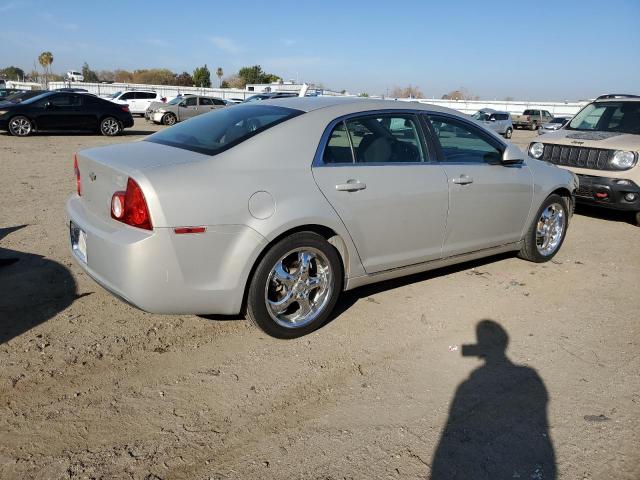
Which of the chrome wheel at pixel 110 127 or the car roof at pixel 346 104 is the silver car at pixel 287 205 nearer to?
the car roof at pixel 346 104

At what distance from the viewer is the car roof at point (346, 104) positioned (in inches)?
164

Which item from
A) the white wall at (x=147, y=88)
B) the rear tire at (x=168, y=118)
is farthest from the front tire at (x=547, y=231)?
the white wall at (x=147, y=88)

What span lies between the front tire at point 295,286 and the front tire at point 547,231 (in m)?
2.56

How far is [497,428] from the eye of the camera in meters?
2.96

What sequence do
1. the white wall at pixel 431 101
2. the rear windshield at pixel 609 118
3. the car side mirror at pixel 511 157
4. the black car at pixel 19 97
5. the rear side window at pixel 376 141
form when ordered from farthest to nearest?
the white wall at pixel 431 101 → the black car at pixel 19 97 → the rear windshield at pixel 609 118 → the car side mirror at pixel 511 157 → the rear side window at pixel 376 141

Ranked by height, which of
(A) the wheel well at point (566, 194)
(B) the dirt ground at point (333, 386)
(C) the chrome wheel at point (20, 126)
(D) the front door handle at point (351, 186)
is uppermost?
(D) the front door handle at point (351, 186)

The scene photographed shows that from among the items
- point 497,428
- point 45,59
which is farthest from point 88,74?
point 497,428

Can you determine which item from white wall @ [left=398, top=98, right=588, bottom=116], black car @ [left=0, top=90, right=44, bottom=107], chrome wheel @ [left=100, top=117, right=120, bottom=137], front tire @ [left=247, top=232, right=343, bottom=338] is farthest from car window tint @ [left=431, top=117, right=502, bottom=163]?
white wall @ [left=398, top=98, right=588, bottom=116]

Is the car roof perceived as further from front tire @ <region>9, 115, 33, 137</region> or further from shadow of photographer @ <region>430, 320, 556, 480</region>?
front tire @ <region>9, 115, 33, 137</region>

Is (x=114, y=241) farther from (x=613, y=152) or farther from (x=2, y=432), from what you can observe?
(x=613, y=152)

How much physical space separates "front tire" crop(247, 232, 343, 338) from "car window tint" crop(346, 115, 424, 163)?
2.56 feet

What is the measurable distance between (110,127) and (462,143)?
1655 centimetres

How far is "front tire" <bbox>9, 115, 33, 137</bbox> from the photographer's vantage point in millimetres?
Answer: 16828

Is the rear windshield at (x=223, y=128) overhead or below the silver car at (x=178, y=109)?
overhead
